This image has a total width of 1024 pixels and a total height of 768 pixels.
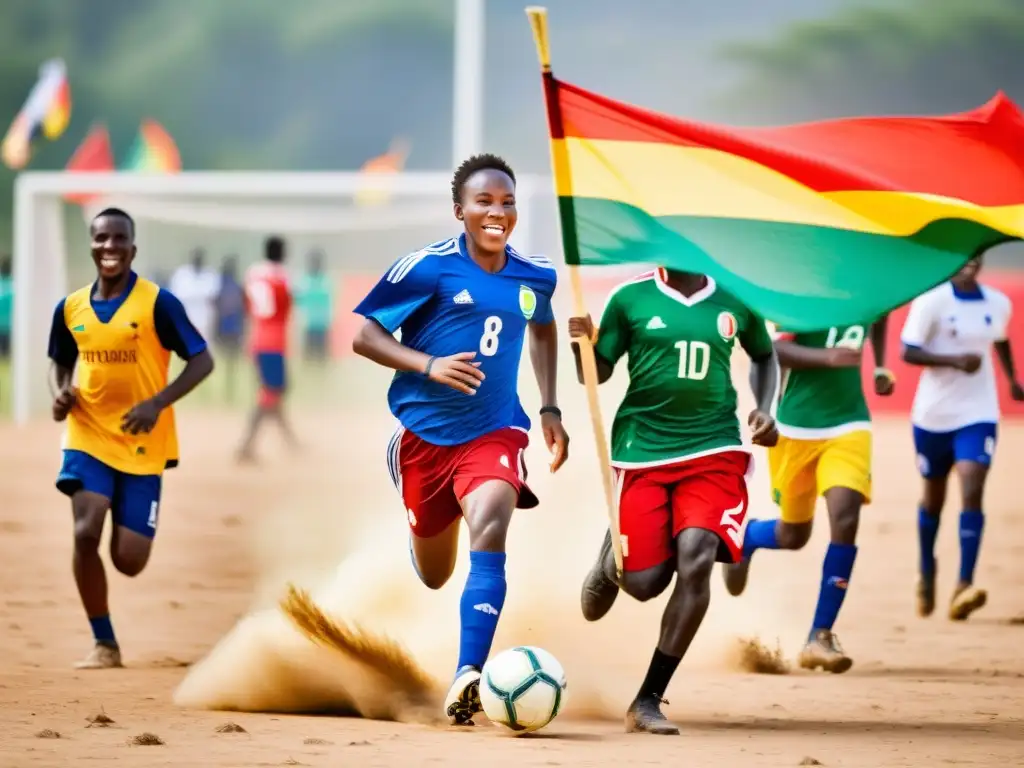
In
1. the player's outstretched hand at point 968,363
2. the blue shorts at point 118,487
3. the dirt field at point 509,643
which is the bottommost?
the dirt field at point 509,643

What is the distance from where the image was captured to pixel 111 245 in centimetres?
830

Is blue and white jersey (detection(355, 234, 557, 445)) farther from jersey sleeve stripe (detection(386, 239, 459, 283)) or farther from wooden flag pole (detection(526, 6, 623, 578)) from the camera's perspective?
wooden flag pole (detection(526, 6, 623, 578))

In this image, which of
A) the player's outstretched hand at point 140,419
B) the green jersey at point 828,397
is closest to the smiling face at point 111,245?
the player's outstretched hand at point 140,419

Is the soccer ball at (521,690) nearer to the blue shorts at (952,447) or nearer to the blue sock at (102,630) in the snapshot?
the blue sock at (102,630)

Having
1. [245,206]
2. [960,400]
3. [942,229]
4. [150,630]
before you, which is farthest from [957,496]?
[245,206]

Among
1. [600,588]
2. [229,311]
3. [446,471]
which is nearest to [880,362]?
[600,588]

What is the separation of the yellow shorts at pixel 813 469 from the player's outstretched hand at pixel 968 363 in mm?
1742

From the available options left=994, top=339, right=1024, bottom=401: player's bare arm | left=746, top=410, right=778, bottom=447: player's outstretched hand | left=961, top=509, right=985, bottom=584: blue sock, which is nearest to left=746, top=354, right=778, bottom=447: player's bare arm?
left=746, top=410, right=778, bottom=447: player's outstretched hand

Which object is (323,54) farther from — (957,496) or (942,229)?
(942,229)

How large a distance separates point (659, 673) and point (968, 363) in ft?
14.6

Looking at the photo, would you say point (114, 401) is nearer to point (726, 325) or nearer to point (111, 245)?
point (111, 245)

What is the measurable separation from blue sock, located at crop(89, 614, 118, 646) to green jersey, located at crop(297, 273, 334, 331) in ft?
67.9

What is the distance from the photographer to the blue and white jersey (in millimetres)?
6875

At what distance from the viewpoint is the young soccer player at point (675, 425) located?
6.89 metres
